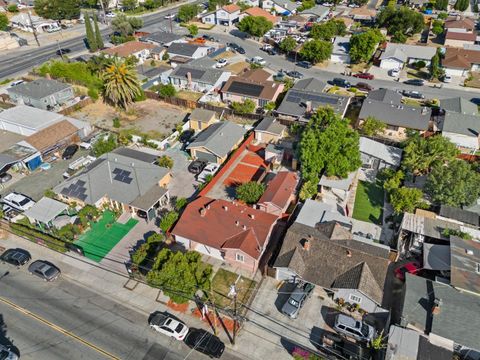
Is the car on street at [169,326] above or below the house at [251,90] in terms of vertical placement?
below

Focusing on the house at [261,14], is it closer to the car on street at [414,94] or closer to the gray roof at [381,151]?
the car on street at [414,94]

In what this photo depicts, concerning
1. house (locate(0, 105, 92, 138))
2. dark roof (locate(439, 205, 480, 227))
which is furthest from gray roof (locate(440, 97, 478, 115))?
house (locate(0, 105, 92, 138))

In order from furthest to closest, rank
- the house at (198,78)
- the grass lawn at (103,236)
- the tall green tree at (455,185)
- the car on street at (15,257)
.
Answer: the house at (198,78) → the tall green tree at (455,185) → the grass lawn at (103,236) → the car on street at (15,257)

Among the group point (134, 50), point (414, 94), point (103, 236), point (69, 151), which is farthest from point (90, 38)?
point (414, 94)

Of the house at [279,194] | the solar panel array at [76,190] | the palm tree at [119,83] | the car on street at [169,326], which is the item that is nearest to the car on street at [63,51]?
the palm tree at [119,83]

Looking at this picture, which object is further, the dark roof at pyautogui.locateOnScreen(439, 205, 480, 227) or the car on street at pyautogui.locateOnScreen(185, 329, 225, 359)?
the dark roof at pyautogui.locateOnScreen(439, 205, 480, 227)

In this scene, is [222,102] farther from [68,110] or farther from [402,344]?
[402,344]

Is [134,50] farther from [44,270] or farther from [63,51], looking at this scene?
[44,270]

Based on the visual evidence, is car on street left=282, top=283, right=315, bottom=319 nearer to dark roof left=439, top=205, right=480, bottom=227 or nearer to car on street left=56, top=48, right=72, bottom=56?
dark roof left=439, top=205, right=480, bottom=227
